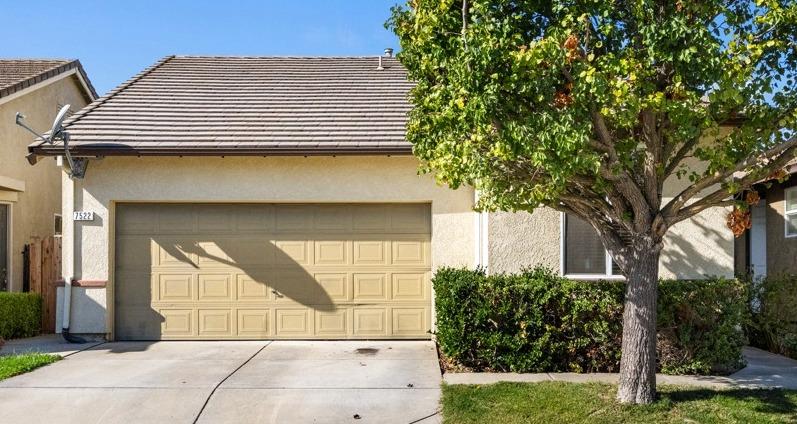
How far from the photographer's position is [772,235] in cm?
1150

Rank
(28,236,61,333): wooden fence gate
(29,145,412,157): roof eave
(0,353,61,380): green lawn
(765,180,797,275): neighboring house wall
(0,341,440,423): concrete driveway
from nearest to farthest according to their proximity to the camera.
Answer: (0,341,440,423): concrete driveway
(0,353,61,380): green lawn
(29,145,412,157): roof eave
(765,180,797,275): neighboring house wall
(28,236,61,333): wooden fence gate

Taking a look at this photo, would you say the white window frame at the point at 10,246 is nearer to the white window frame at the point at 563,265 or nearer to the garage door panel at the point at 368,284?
the garage door panel at the point at 368,284

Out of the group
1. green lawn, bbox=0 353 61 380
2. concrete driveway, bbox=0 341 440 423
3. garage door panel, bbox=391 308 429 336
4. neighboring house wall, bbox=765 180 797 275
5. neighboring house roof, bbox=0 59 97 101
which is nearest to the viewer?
concrete driveway, bbox=0 341 440 423

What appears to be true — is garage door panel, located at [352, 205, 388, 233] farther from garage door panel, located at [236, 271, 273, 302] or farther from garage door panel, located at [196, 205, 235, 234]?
garage door panel, located at [196, 205, 235, 234]

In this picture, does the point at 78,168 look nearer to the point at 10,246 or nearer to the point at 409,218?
the point at 10,246

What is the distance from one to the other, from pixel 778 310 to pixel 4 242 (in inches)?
547

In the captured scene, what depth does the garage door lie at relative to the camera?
10117 mm

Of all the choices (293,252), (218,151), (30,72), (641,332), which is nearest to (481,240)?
(293,252)

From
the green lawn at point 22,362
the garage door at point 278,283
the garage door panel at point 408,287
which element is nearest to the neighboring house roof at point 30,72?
the garage door at point 278,283

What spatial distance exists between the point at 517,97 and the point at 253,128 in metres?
5.83

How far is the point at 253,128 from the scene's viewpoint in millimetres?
10492

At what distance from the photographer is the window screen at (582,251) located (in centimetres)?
946

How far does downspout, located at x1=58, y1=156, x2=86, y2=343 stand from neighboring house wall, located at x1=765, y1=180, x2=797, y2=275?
11.9 meters

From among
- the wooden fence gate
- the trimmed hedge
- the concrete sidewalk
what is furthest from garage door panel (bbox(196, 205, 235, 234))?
the concrete sidewalk
